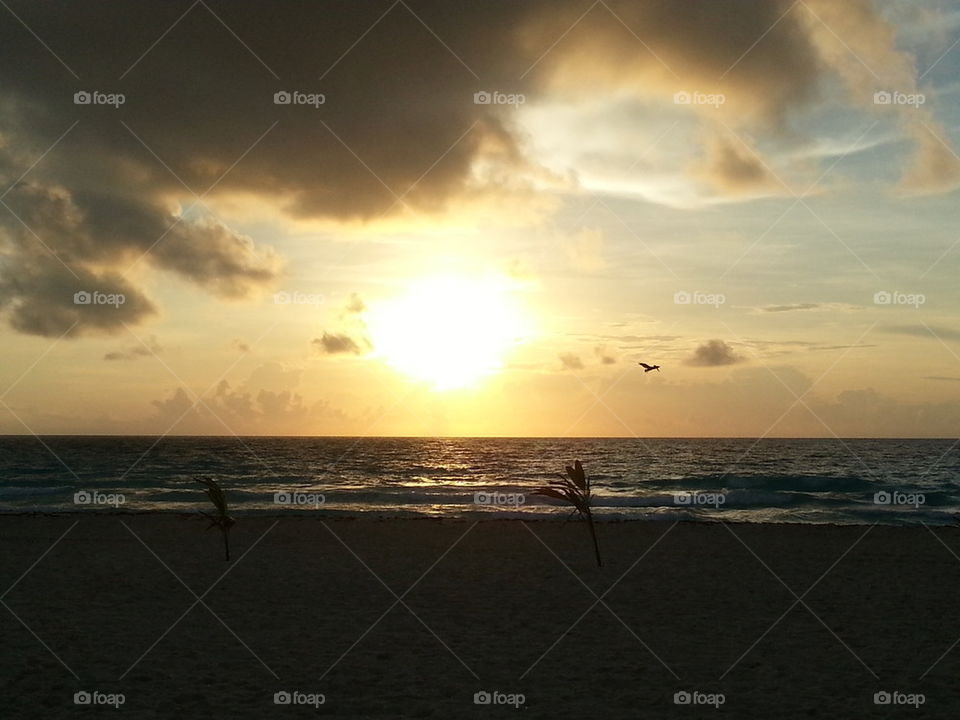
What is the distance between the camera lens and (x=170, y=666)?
9.43m

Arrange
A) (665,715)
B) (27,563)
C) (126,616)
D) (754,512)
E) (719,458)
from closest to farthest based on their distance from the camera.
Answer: (665,715)
(126,616)
(27,563)
(754,512)
(719,458)

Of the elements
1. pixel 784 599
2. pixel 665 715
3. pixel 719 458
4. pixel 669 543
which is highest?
pixel 719 458

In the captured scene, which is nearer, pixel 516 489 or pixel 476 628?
pixel 476 628

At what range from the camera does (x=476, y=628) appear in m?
11.4

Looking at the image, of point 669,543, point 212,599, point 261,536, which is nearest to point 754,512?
point 669,543

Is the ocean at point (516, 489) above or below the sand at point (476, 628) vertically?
above

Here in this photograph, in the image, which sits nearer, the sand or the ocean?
the sand

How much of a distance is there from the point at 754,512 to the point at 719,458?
46.0 meters

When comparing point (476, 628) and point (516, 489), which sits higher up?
point (516, 489)

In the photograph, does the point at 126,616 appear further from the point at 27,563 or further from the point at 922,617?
the point at 922,617

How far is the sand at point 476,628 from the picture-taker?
8383 mm

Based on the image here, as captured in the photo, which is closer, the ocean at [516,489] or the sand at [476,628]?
the sand at [476,628]

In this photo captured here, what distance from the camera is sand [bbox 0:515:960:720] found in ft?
27.5

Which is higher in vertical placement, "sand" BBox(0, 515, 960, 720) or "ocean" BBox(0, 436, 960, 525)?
"ocean" BBox(0, 436, 960, 525)
